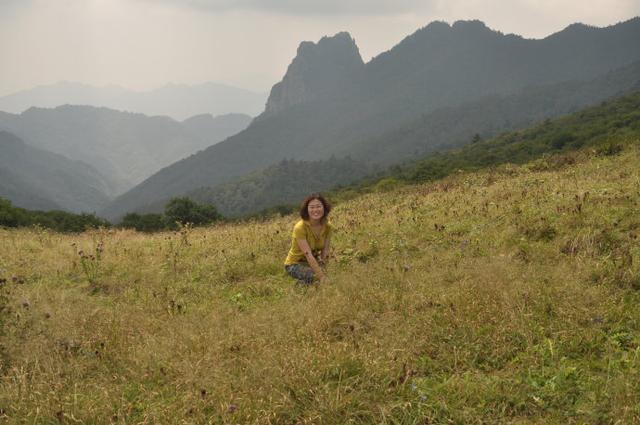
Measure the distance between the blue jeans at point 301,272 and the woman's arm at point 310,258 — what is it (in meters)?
0.16

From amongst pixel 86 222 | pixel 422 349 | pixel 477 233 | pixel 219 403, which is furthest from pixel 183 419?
pixel 86 222

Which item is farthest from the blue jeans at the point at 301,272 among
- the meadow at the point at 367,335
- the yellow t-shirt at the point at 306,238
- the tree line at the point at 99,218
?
the tree line at the point at 99,218

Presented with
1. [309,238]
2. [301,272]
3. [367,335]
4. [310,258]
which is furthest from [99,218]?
[367,335]

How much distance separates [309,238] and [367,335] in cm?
286

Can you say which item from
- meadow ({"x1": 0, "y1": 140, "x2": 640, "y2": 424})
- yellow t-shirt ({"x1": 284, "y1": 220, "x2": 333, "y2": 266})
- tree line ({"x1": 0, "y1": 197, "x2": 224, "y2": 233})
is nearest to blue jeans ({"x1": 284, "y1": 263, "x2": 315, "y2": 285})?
yellow t-shirt ({"x1": 284, "y1": 220, "x2": 333, "y2": 266})

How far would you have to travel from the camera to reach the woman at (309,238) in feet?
22.6

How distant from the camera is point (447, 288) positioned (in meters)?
5.48

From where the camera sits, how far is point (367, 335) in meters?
4.49

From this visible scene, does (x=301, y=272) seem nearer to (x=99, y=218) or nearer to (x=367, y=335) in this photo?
(x=367, y=335)

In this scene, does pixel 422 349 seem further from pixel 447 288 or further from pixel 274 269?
pixel 274 269

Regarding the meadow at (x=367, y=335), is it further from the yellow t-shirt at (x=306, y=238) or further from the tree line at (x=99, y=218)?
the tree line at (x=99, y=218)

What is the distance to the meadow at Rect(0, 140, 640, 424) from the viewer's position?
341cm

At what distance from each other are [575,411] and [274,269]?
552 centimetres

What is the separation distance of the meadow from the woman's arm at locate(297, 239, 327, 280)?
197 millimetres
